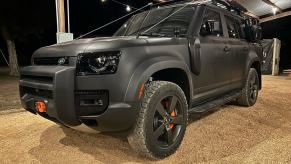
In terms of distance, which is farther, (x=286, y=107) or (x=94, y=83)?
(x=286, y=107)

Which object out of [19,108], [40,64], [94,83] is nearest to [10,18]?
[19,108]

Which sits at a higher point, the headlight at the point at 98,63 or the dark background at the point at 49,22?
the dark background at the point at 49,22

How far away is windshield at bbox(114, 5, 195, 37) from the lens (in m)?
3.77

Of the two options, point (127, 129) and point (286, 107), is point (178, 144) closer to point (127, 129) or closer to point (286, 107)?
point (127, 129)

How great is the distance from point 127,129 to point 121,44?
88cm

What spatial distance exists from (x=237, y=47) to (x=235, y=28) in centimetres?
48

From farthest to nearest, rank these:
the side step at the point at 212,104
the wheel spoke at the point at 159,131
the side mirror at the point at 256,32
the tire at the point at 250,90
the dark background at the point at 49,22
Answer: the dark background at the point at 49,22
the side mirror at the point at 256,32
the tire at the point at 250,90
the side step at the point at 212,104
the wheel spoke at the point at 159,131

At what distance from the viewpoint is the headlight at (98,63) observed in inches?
104

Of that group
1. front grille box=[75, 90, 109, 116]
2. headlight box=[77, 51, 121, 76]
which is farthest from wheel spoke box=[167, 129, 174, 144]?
headlight box=[77, 51, 121, 76]

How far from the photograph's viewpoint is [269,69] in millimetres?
15266

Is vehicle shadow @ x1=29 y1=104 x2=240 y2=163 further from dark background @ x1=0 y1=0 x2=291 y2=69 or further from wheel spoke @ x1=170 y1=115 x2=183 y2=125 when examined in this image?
dark background @ x1=0 y1=0 x2=291 y2=69

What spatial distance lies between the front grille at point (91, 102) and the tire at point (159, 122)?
42cm

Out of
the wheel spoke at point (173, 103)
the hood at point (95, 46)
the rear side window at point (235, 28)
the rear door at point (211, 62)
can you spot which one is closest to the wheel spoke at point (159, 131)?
the wheel spoke at point (173, 103)

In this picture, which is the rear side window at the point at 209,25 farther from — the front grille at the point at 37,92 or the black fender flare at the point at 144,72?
the front grille at the point at 37,92
